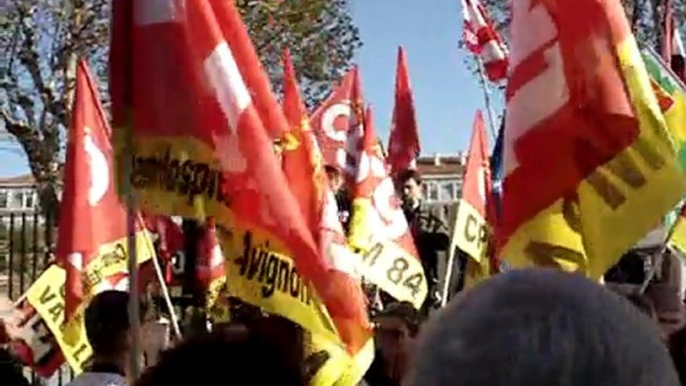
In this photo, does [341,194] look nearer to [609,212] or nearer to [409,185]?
[409,185]

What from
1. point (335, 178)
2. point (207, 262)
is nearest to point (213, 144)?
point (335, 178)

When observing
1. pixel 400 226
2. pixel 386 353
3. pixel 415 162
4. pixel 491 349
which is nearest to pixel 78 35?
pixel 415 162

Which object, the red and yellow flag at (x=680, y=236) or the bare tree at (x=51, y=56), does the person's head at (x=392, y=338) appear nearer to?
the red and yellow flag at (x=680, y=236)

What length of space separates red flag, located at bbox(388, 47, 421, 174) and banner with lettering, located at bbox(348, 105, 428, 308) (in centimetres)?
193

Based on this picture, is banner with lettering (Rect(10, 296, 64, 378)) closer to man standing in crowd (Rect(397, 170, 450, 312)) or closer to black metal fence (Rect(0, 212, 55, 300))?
man standing in crowd (Rect(397, 170, 450, 312))

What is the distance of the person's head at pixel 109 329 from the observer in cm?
443

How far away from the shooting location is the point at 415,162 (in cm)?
1091

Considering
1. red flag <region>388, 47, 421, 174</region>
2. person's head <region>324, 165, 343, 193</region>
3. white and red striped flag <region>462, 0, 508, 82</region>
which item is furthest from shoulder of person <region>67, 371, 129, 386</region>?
red flag <region>388, 47, 421, 174</region>

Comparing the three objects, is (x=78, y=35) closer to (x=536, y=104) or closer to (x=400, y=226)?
(x=400, y=226)

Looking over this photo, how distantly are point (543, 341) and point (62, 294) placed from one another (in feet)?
20.1

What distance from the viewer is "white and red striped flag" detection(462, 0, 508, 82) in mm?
9992

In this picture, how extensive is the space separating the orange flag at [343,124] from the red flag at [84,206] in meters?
3.23

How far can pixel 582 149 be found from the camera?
5.00 m

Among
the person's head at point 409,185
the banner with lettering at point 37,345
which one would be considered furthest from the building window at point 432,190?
the banner with lettering at point 37,345
